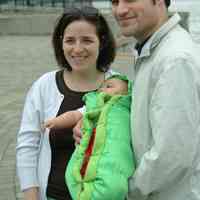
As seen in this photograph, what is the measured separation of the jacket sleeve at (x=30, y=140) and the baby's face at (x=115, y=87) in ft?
1.44

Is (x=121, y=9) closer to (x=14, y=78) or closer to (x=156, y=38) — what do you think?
(x=156, y=38)

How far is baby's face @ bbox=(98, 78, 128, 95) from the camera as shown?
2.76 meters

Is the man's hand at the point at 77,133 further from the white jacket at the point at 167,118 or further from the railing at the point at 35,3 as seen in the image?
the railing at the point at 35,3

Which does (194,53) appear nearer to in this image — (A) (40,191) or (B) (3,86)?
(A) (40,191)

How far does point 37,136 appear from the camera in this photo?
316 centimetres

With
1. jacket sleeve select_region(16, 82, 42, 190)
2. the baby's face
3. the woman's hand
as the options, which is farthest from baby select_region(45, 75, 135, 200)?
the woman's hand

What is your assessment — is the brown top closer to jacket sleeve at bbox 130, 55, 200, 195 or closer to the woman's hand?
the woman's hand

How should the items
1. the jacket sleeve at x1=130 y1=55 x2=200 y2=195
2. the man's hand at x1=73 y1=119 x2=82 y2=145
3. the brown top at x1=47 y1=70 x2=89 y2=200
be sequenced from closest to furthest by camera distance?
the jacket sleeve at x1=130 y1=55 x2=200 y2=195 < the man's hand at x1=73 y1=119 x2=82 y2=145 < the brown top at x1=47 y1=70 x2=89 y2=200

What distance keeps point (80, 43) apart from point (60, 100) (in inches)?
12.4

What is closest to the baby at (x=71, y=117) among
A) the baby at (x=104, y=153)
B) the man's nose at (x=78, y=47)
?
the baby at (x=104, y=153)

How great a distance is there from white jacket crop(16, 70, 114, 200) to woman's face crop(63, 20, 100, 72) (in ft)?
0.58

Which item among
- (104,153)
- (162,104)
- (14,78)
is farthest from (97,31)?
(14,78)

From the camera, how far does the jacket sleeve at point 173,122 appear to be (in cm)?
219

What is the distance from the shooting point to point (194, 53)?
225 cm
